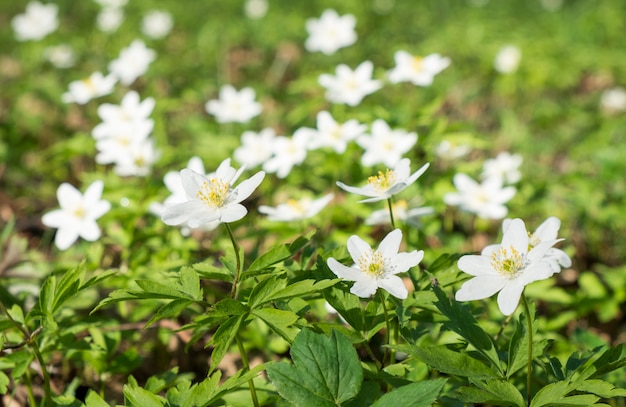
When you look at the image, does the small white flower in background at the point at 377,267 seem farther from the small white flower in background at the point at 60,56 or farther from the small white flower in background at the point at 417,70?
the small white flower in background at the point at 60,56

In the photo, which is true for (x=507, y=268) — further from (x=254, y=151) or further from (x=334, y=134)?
(x=254, y=151)

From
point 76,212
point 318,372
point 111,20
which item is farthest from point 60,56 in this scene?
point 318,372

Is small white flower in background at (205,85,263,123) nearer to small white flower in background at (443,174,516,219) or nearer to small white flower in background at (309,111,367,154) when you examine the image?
small white flower in background at (309,111,367,154)

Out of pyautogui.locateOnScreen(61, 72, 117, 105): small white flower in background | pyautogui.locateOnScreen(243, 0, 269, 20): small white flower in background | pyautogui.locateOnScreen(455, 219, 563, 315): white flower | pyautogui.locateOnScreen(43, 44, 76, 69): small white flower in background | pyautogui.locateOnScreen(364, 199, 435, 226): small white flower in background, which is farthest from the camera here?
pyautogui.locateOnScreen(243, 0, 269, 20): small white flower in background

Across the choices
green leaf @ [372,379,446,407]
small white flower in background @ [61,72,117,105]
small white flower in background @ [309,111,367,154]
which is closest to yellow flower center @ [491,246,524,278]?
green leaf @ [372,379,446,407]

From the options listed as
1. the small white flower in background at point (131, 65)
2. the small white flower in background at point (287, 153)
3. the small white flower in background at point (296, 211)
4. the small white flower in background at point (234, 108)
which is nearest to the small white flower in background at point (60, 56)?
the small white flower in background at point (131, 65)

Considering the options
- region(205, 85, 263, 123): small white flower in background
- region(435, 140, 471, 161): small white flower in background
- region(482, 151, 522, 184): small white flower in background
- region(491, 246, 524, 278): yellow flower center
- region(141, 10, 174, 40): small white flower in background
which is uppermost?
region(491, 246, 524, 278): yellow flower center

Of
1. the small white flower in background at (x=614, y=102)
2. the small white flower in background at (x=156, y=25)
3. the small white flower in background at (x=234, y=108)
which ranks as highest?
the small white flower in background at (x=234, y=108)
